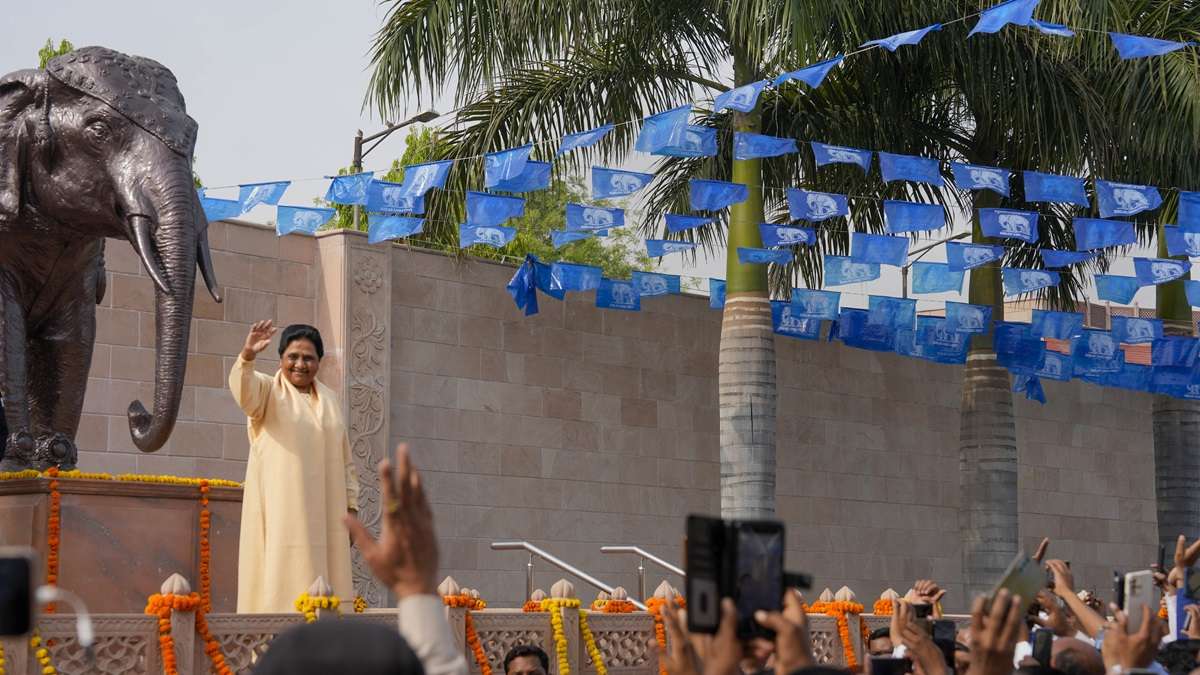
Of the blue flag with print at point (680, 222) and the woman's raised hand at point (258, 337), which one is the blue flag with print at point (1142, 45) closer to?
the blue flag with print at point (680, 222)

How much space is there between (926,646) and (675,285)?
37.7ft

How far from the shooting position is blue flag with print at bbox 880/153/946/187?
14.2 m

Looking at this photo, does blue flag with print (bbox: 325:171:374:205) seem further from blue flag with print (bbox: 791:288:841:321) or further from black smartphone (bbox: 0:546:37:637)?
black smartphone (bbox: 0:546:37:637)

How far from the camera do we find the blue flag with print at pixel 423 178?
1388 centimetres

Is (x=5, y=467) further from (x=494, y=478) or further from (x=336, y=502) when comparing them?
(x=494, y=478)

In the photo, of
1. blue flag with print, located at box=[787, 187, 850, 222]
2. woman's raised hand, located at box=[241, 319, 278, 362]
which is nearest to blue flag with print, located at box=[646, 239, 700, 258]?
blue flag with print, located at box=[787, 187, 850, 222]

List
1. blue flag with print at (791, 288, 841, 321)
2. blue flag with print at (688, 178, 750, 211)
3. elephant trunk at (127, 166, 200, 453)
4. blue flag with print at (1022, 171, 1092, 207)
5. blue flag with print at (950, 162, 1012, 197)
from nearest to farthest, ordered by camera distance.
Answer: elephant trunk at (127, 166, 200, 453) → blue flag with print at (688, 178, 750, 211) → blue flag with print at (950, 162, 1012, 197) → blue flag with print at (1022, 171, 1092, 207) → blue flag with print at (791, 288, 841, 321)

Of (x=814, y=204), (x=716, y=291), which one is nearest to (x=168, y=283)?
(x=814, y=204)

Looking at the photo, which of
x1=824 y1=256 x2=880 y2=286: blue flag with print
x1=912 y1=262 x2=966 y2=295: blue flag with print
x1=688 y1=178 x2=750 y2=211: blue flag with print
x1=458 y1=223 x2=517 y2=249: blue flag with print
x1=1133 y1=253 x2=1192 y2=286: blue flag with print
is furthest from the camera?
x1=912 y1=262 x2=966 y2=295: blue flag with print

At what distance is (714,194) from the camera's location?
1396cm

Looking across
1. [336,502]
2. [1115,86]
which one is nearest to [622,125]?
[1115,86]

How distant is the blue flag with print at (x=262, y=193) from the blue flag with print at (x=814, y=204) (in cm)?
389

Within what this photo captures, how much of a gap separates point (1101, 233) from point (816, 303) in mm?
2488

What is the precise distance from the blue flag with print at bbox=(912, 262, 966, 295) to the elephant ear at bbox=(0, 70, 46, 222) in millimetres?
8545
